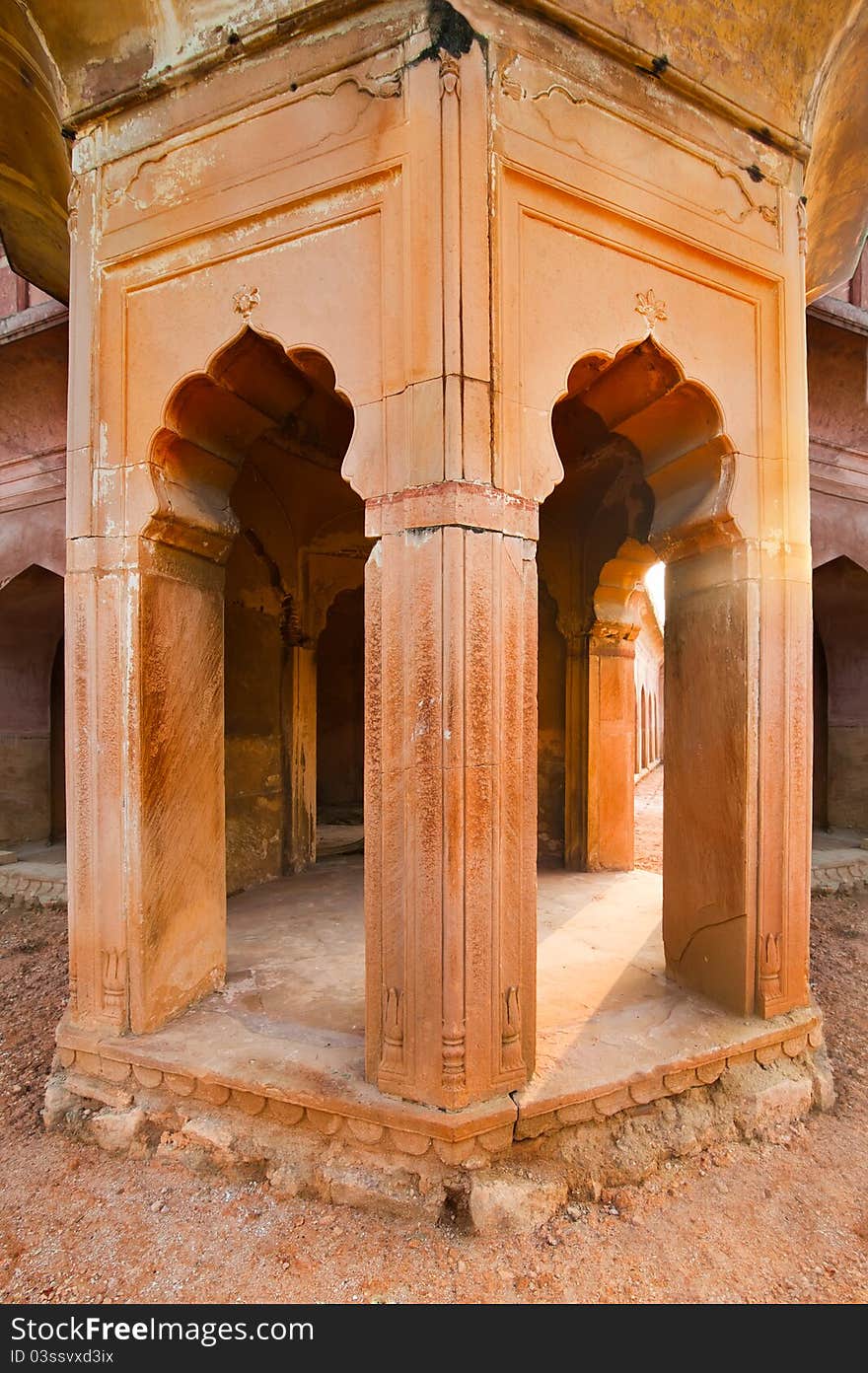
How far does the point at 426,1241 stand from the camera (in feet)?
8.09

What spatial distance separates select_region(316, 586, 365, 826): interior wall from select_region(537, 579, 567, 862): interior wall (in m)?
3.96

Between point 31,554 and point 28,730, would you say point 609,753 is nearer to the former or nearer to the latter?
point 31,554

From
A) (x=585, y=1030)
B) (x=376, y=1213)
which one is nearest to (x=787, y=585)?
(x=585, y=1030)

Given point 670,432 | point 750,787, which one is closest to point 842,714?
point 750,787

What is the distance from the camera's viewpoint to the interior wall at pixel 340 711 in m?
10.4

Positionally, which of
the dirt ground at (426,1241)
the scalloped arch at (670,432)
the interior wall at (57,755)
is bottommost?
the dirt ground at (426,1241)

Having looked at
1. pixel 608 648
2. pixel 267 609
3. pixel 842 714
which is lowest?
pixel 842 714

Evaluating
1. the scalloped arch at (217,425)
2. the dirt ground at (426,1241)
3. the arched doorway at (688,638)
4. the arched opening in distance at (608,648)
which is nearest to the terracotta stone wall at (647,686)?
the arched opening in distance at (608,648)

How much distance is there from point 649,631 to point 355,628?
11234mm

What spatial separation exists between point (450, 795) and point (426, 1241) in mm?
1577

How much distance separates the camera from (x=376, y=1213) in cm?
259

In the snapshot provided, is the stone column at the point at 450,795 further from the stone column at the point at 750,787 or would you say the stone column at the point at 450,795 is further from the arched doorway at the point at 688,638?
the stone column at the point at 750,787

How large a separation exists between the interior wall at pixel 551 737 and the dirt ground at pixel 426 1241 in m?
3.90

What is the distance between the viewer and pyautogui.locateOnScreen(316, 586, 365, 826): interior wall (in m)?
10.4
